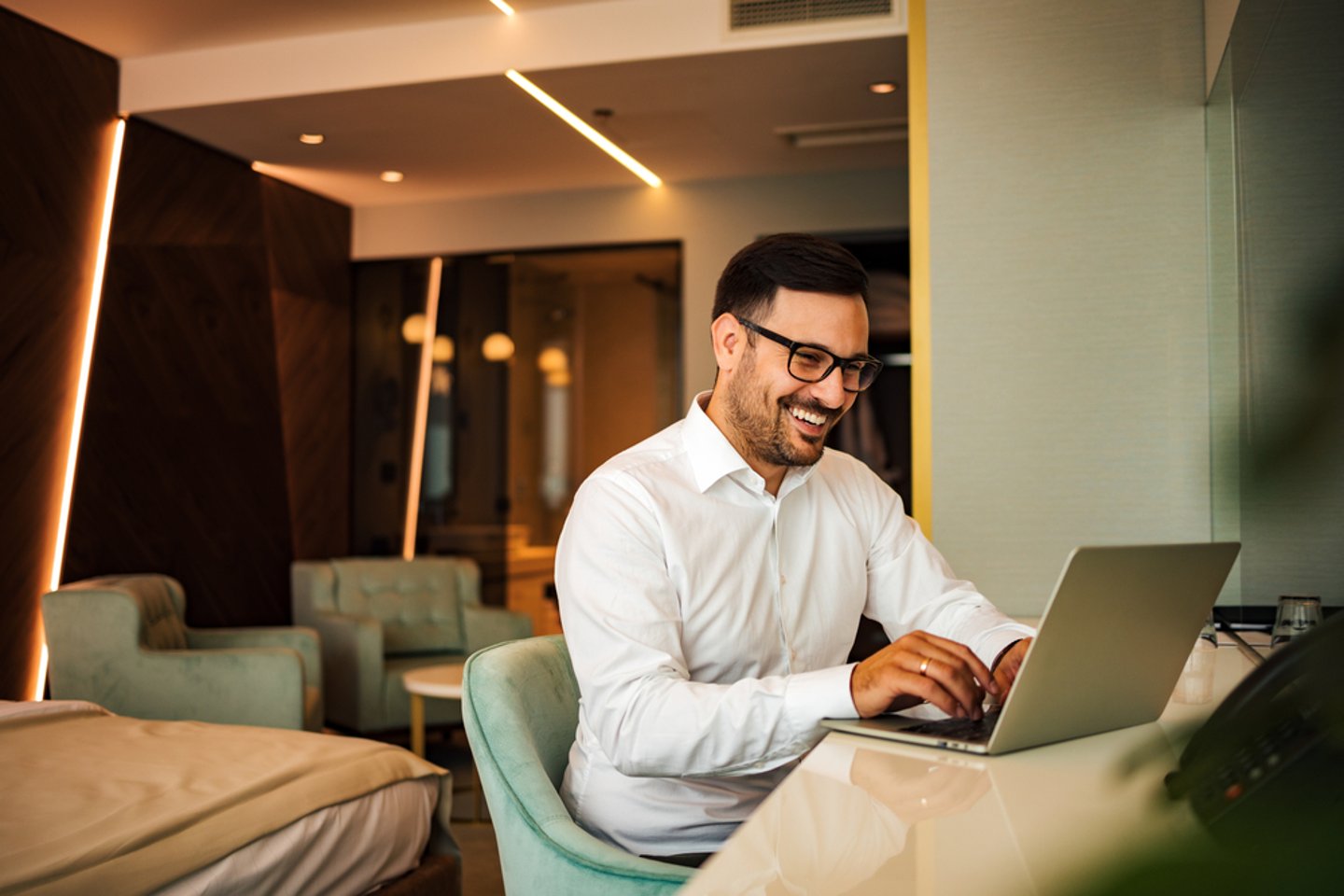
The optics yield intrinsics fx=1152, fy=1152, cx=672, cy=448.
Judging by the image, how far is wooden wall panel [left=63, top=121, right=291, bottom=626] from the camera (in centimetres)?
494

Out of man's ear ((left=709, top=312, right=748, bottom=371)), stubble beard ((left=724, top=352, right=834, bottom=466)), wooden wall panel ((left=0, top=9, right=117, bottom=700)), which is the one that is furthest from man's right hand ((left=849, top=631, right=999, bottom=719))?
wooden wall panel ((left=0, top=9, right=117, bottom=700))

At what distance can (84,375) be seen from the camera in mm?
4828

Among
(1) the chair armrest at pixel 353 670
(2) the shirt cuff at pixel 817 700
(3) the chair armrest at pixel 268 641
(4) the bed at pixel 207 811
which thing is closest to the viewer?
(2) the shirt cuff at pixel 817 700

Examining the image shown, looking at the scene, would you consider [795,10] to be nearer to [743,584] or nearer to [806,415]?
[806,415]

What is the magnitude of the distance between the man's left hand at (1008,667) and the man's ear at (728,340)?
592 millimetres

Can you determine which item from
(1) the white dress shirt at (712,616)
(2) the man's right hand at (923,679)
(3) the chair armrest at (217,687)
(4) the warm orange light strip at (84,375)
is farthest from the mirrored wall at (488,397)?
(2) the man's right hand at (923,679)

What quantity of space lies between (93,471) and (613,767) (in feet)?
13.3

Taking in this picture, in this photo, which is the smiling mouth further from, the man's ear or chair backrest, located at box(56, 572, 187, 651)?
chair backrest, located at box(56, 572, 187, 651)

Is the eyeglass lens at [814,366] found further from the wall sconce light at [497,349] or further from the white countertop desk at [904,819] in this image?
the wall sconce light at [497,349]

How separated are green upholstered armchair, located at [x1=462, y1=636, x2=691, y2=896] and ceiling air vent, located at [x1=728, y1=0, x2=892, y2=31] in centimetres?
305

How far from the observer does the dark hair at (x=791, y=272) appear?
1.70 meters

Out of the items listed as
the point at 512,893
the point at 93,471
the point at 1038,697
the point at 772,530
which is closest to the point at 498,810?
the point at 512,893

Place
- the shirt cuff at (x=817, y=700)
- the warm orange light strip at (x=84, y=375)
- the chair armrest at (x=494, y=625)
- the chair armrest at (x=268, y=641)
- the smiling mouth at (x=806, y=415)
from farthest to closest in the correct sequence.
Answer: the chair armrest at (x=494, y=625) < the warm orange light strip at (x=84, y=375) < the chair armrest at (x=268, y=641) < the smiling mouth at (x=806, y=415) < the shirt cuff at (x=817, y=700)

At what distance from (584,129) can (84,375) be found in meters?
2.39
